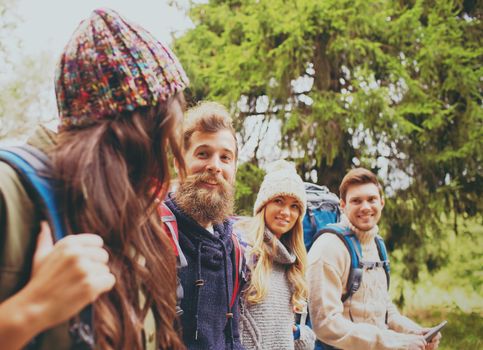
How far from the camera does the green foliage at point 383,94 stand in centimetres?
858

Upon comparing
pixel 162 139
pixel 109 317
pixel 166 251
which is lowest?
pixel 109 317

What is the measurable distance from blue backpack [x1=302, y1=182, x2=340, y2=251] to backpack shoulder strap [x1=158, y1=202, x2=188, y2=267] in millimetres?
2037

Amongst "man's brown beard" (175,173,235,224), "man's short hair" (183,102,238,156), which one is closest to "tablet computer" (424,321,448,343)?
"man's brown beard" (175,173,235,224)

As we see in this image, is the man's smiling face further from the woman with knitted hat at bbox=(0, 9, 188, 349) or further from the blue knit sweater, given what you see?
the woman with knitted hat at bbox=(0, 9, 188, 349)

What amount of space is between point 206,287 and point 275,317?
85 cm

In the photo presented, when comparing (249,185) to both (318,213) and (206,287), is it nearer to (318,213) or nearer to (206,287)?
(318,213)

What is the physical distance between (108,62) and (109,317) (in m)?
0.65

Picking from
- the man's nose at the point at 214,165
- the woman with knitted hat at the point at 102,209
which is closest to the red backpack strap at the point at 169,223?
the man's nose at the point at 214,165

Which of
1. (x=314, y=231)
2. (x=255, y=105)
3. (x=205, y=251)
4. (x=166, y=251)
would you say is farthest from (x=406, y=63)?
(x=166, y=251)

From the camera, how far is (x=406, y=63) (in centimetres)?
916

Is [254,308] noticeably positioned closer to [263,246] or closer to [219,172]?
[263,246]

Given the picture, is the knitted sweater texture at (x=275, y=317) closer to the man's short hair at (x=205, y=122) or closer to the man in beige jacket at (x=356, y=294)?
the man in beige jacket at (x=356, y=294)

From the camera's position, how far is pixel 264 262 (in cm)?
319

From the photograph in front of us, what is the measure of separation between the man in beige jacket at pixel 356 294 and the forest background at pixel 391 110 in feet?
15.4
